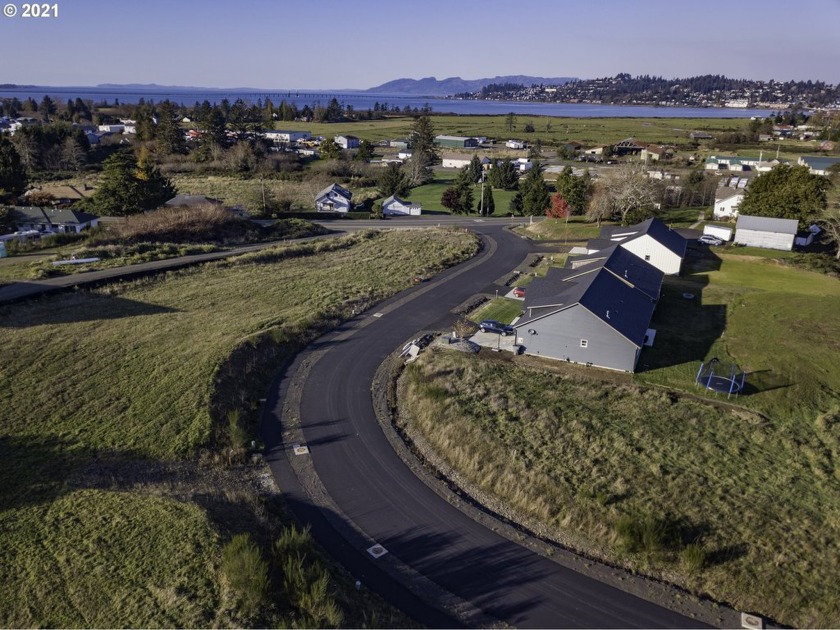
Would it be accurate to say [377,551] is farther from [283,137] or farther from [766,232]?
[283,137]

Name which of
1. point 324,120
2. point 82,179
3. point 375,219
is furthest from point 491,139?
point 82,179

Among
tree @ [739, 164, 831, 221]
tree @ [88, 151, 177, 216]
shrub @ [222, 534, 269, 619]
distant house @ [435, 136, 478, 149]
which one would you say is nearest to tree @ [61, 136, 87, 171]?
tree @ [88, 151, 177, 216]

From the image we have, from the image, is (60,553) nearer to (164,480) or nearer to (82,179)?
(164,480)

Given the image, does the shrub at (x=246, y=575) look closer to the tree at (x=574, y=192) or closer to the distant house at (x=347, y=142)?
the tree at (x=574, y=192)

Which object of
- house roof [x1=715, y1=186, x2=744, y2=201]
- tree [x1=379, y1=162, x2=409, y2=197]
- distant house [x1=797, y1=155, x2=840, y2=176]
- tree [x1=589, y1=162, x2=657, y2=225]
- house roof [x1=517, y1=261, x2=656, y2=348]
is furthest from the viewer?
distant house [x1=797, y1=155, x2=840, y2=176]

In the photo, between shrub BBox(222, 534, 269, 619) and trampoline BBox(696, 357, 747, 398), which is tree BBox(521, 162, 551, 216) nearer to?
trampoline BBox(696, 357, 747, 398)

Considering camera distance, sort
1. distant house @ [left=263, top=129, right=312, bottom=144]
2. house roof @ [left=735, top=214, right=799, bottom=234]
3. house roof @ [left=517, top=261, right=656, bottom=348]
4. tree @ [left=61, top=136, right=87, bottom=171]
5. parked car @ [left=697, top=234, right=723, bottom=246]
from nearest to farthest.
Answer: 1. house roof @ [left=517, top=261, right=656, bottom=348]
2. house roof @ [left=735, top=214, right=799, bottom=234]
3. parked car @ [left=697, top=234, right=723, bottom=246]
4. tree @ [left=61, top=136, right=87, bottom=171]
5. distant house @ [left=263, top=129, right=312, bottom=144]

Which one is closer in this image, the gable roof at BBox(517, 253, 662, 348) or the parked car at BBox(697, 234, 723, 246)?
the gable roof at BBox(517, 253, 662, 348)
